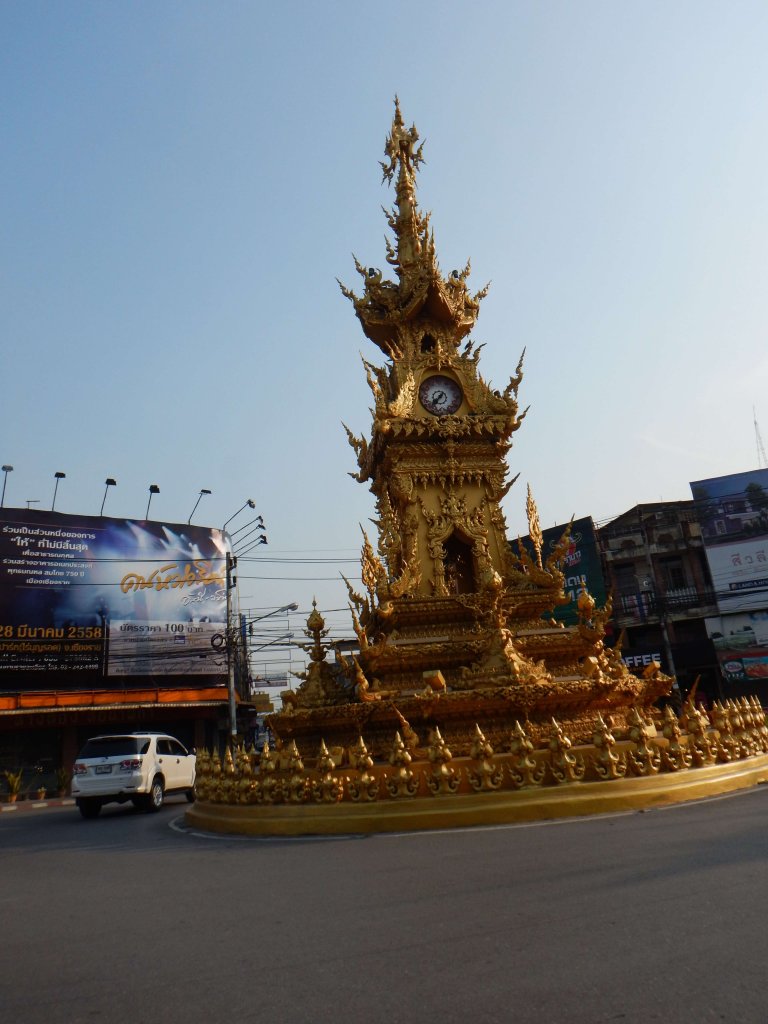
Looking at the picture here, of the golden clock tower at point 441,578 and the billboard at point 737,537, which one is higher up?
the billboard at point 737,537

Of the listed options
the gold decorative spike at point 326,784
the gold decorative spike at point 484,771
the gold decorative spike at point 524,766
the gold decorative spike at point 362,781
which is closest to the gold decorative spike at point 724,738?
the gold decorative spike at point 524,766

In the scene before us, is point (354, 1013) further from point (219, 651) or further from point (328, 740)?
point (219, 651)

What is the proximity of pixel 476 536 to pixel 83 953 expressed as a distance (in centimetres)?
946

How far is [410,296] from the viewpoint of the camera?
14.5m

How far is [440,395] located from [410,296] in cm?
232

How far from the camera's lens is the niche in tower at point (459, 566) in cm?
1301

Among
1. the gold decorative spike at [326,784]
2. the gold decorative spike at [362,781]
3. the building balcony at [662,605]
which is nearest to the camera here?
the gold decorative spike at [362,781]

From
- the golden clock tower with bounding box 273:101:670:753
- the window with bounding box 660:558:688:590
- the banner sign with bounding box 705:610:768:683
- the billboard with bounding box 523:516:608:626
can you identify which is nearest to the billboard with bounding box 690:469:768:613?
the banner sign with bounding box 705:610:768:683

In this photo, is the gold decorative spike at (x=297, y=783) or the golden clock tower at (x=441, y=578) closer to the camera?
the gold decorative spike at (x=297, y=783)

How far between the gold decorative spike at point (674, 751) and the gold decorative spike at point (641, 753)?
101 millimetres

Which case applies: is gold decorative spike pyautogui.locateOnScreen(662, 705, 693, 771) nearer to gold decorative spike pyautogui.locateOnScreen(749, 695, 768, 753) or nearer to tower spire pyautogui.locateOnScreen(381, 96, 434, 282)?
gold decorative spike pyautogui.locateOnScreen(749, 695, 768, 753)

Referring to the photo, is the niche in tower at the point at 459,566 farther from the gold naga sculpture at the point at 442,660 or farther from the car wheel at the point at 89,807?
the car wheel at the point at 89,807

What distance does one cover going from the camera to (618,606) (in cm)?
3934

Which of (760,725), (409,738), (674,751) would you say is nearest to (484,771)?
(409,738)
